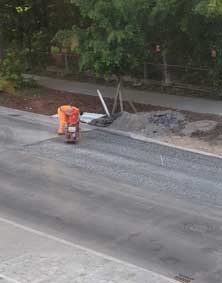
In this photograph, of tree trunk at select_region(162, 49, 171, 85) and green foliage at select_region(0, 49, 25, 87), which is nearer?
green foliage at select_region(0, 49, 25, 87)

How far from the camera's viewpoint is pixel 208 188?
496 inches

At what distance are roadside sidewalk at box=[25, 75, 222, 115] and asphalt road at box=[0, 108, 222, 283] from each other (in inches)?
159

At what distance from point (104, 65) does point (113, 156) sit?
4.44 m

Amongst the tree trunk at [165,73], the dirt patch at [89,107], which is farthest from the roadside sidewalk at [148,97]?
the tree trunk at [165,73]

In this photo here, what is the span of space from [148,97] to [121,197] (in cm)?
999

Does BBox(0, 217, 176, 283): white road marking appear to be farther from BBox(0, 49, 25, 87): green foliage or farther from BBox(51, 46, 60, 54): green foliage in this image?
BBox(51, 46, 60, 54): green foliage

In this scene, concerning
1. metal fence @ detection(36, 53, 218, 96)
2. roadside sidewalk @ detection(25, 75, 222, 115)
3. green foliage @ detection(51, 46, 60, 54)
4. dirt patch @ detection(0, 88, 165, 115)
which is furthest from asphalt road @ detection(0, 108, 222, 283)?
green foliage @ detection(51, 46, 60, 54)

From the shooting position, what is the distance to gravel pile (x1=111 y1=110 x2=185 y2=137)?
55.6ft

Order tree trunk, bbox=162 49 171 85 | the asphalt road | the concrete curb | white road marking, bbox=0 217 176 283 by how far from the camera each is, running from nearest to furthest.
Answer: white road marking, bbox=0 217 176 283
the asphalt road
the concrete curb
tree trunk, bbox=162 49 171 85

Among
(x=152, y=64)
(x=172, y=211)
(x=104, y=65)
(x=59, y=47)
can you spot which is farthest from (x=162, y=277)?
(x=59, y=47)

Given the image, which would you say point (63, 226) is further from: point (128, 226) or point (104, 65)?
point (104, 65)

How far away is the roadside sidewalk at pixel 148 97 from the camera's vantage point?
65.2ft

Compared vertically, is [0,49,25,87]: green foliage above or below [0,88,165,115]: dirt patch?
above

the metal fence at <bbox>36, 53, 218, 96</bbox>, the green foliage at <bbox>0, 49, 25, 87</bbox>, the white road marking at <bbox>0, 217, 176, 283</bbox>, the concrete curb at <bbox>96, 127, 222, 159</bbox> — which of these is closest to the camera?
the white road marking at <bbox>0, 217, 176, 283</bbox>
